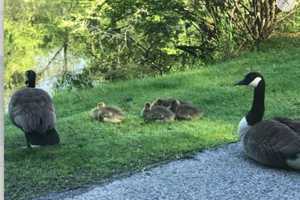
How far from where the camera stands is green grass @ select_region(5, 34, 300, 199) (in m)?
4.82

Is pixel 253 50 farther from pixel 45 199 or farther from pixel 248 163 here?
pixel 45 199

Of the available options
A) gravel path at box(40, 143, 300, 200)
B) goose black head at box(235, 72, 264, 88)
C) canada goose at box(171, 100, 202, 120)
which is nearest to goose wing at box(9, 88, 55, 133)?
gravel path at box(40, 143, 300, 200)

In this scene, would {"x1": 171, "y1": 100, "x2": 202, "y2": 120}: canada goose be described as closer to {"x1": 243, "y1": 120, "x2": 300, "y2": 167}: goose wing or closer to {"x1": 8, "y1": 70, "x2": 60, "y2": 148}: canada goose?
{"x1": 243, "y1": 120, "x2": 300, "y2": 167}: goose wing

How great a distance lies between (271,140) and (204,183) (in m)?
0.77

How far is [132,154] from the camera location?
534 centimetres

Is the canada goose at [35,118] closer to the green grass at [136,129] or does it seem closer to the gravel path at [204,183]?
the green grass at [136,129]

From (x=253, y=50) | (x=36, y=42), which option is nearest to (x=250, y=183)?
(x=253, y=50)

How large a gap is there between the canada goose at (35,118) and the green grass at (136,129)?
0.21m

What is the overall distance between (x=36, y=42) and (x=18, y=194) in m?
16.7

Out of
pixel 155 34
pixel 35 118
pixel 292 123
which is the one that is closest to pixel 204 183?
pixel 292 123

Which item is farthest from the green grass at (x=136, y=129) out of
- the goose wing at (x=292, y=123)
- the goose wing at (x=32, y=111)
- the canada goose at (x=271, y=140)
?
the goose wing at (x=292, y=123)

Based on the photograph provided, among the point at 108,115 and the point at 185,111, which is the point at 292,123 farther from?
the point at 108,115

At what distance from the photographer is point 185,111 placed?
668 cm

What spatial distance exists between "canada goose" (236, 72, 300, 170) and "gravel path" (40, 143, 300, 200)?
0.10 m
